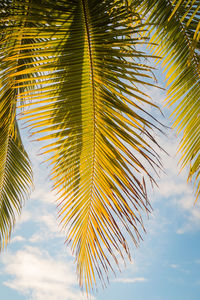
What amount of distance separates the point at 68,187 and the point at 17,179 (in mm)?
1894

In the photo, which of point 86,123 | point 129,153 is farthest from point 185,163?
point 86,123

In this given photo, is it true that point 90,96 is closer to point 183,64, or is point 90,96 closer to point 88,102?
point 88,102

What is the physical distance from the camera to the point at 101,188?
1973mm

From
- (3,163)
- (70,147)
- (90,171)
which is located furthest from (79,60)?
(3,163)

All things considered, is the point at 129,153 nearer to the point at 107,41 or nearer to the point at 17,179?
the point at 107,41

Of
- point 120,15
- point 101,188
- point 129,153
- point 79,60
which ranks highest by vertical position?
point 120,15

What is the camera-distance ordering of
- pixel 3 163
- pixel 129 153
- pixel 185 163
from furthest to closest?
1. pixel 3 163
2. pixel 185 163
3. pixel 129 153

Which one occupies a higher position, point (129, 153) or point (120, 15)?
point (120, 15)

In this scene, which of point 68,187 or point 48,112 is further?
point 68,187

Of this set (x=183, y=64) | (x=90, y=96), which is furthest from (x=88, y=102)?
(x=183, y=64)

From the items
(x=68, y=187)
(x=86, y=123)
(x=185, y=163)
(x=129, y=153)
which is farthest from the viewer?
(x=185, y=163)

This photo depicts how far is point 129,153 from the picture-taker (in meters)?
1.79

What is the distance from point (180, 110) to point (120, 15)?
95 centimetres

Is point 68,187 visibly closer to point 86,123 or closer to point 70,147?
point 70,147
